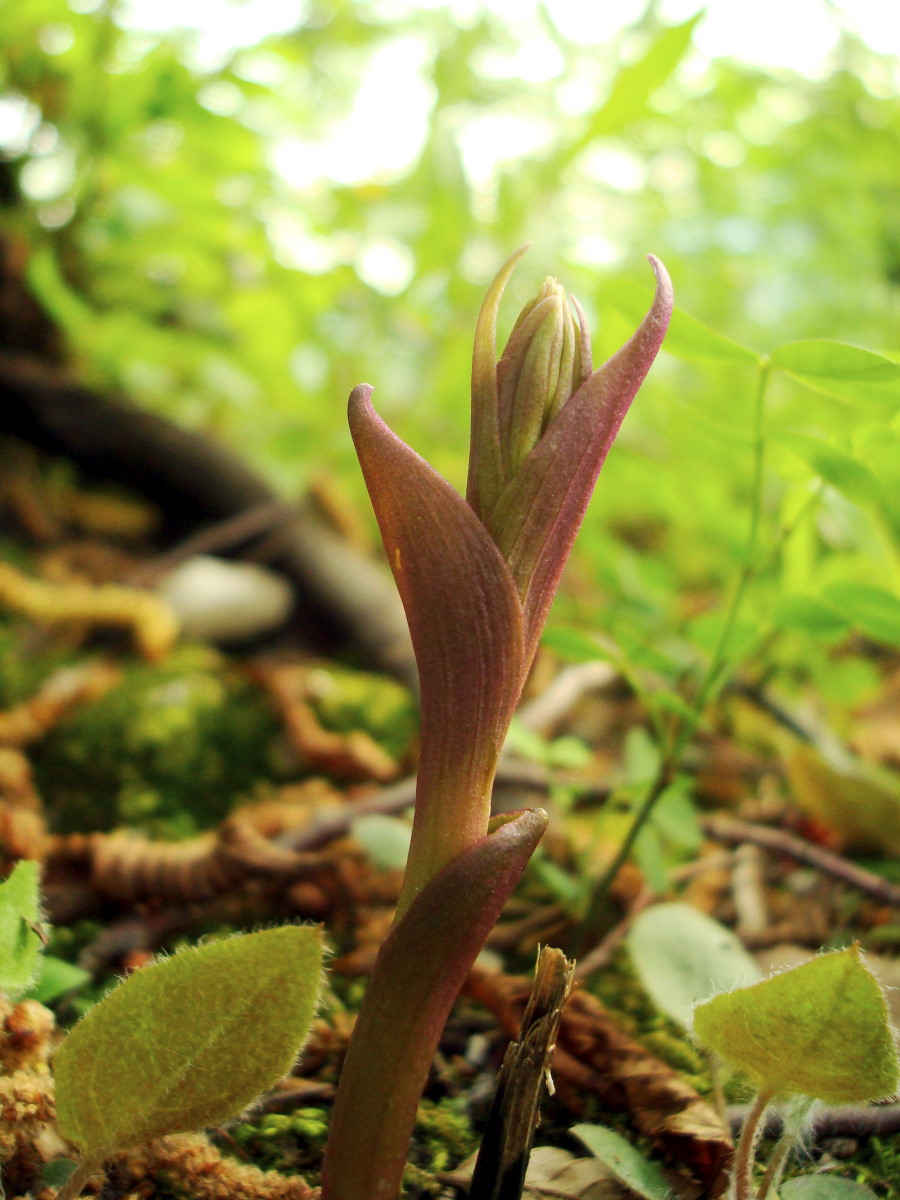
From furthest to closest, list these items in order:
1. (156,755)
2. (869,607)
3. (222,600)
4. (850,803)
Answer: (222,600) → (156,755) → (850,803) → (869,607)

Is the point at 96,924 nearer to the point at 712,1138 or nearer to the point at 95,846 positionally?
the point at 95,846

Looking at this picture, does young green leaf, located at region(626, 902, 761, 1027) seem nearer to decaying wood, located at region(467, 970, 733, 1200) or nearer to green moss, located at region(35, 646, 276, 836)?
decaying wood, located at region(467, 970, 733, 1200)

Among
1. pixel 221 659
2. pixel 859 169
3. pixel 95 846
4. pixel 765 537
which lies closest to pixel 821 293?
pixel 859 169

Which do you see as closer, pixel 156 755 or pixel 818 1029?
pixel 818 1029

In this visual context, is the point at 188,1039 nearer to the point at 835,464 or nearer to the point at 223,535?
→ the point at 835,464

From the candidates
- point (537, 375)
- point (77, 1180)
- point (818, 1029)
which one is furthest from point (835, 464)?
point (77, 1180)
